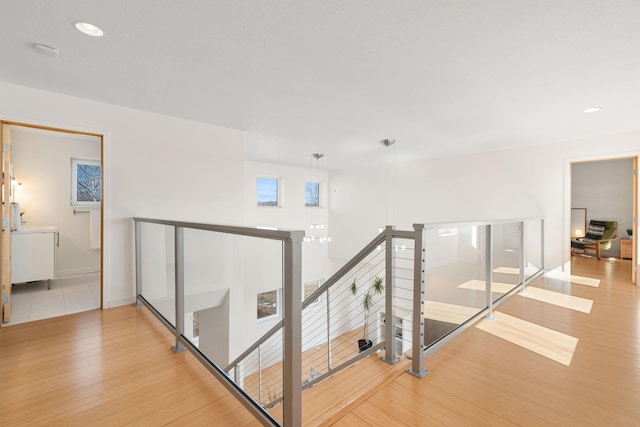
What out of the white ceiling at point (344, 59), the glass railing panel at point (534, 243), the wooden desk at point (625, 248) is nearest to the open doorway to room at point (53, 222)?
the white ceiling at point (344, 59)

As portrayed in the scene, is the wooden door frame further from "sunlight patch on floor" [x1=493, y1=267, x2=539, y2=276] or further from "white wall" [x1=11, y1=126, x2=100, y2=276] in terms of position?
"white wall" [x1=11, y1=126, x2=100, y2=276]

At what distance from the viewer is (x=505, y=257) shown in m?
3.43

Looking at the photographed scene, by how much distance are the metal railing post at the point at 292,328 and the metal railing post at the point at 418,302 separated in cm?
93

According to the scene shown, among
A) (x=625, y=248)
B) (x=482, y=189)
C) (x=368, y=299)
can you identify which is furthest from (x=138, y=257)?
(x=625, y=248)

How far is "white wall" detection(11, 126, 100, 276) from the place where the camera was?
15.3 ft

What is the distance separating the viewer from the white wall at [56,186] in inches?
184

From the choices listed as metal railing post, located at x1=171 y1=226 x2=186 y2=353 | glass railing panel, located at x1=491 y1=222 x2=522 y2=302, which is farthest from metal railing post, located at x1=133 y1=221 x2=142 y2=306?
glass railing panel, located at x1=491 y1=222 x2=522 y2=302

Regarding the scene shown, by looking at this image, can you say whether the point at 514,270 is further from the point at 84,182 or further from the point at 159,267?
the point at 84,182

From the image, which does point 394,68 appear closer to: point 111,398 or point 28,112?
point 111,398

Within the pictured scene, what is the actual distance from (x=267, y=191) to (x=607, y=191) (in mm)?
8704

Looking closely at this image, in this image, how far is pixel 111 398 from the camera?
5.73 feet

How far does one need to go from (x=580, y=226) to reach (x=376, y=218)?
546 cm

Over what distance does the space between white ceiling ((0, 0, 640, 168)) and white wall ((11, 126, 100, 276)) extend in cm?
268

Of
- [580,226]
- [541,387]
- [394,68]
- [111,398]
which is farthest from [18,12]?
[580,226]
